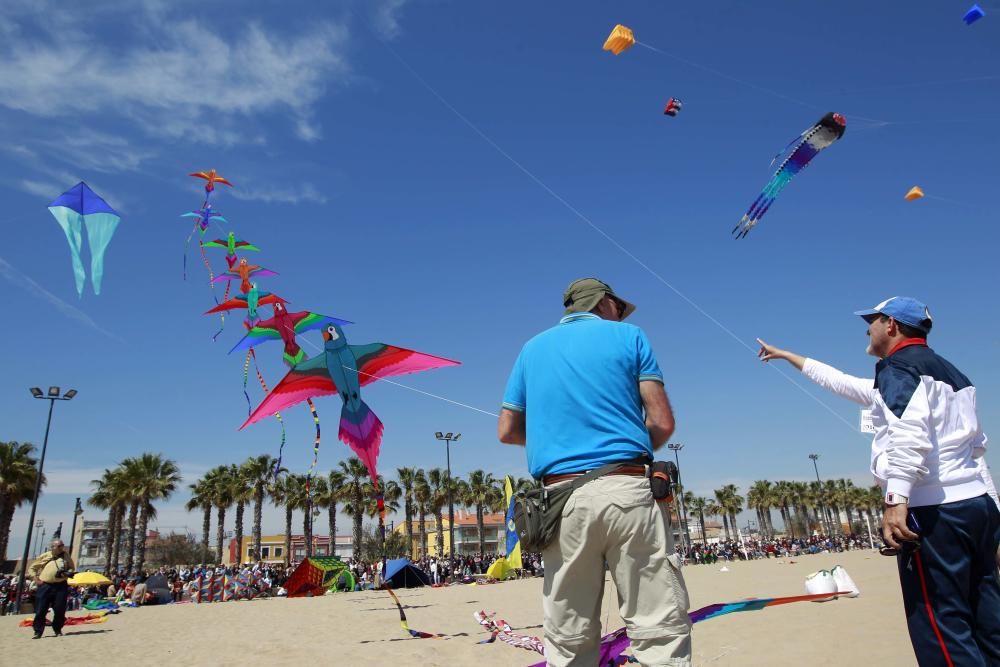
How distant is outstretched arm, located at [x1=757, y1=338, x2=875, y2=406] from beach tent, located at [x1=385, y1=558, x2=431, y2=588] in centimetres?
2209

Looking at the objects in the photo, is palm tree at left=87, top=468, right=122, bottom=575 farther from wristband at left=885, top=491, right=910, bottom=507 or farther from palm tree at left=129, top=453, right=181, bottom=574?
wristband at left=885, top=491, right=910, bottom=507

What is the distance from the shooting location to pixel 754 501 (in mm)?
70562

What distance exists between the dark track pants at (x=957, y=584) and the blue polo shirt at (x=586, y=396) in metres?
1.22

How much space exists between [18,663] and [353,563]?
25833 millimetres

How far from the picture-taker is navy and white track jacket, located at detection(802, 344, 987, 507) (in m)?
2.36

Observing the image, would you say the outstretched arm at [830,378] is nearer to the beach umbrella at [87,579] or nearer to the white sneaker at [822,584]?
the white sneaker at [822,584]

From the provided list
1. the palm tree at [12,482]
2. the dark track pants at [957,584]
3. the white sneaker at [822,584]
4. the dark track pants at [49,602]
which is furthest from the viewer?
the palm tree at [12,482]

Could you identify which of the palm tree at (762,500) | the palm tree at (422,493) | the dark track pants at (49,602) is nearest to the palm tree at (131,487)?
the palm tree at (422,493)

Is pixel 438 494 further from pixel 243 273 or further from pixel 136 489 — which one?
pixel 243 273

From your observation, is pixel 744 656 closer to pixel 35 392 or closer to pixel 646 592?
pixel 646 592

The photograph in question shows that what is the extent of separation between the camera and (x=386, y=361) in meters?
9.05

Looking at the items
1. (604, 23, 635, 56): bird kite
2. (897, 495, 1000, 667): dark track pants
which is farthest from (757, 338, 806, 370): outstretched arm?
(604, 23, 635, 56): bird kite

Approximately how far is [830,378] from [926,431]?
2.88 feet

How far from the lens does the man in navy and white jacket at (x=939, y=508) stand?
91.4 inches
